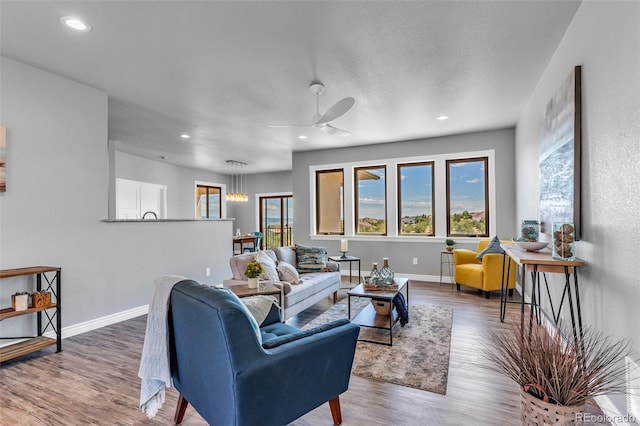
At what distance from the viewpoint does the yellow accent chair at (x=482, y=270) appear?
4.46 m

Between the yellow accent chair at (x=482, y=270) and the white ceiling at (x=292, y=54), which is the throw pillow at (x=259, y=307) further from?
the yellow accent chair at (x=482, y=270)

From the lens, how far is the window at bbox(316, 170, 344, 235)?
21.9 ft

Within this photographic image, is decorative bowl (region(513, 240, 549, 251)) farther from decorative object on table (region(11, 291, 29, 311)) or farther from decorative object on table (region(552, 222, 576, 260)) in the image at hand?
decorative object on table (region(11, 291, 29, 311))

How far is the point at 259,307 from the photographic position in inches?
89.2

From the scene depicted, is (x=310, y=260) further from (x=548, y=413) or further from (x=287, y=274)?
(x=548, y=413)

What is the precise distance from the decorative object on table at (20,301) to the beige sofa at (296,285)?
5.52 ft

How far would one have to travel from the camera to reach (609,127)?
5.95 ft

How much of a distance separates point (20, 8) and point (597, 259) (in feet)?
13.8

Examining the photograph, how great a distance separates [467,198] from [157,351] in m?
5.38

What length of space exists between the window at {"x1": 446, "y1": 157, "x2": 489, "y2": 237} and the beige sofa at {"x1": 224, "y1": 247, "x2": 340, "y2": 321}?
256 centimetres

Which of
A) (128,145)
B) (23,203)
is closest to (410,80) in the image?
(23,203)

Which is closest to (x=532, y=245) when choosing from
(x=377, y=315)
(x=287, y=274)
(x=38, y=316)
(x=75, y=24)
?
(x=377, y=315)

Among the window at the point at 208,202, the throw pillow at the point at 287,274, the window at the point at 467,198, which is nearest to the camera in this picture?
the throw pillow at the point at 287,274

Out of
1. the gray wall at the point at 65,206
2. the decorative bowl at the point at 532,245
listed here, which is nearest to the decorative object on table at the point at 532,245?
the decorative bowl at the point at 532,245
